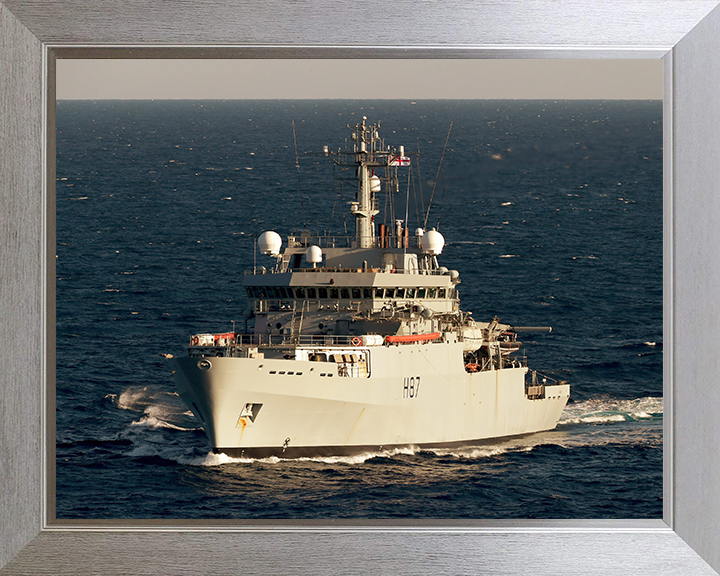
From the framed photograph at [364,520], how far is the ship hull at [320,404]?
43.2ft

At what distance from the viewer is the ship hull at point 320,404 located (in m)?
24.4

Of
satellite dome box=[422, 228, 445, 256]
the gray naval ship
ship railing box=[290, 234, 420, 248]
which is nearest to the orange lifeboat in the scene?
the gray naval ship

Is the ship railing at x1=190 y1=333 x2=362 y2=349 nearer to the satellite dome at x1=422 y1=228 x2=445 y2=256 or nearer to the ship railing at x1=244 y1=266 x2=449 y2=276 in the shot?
the ship railing at x1=244 y1=266 x2=449 y2=276

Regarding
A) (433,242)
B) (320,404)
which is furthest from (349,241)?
(320,404)

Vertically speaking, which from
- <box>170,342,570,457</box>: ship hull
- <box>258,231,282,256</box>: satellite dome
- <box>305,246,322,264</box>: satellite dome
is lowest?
<box>170,342,570,457</box>: ship hull

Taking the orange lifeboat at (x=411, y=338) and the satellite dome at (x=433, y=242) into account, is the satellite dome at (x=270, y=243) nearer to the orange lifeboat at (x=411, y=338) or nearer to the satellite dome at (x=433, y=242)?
the satellite dome at (x=433, y=242)

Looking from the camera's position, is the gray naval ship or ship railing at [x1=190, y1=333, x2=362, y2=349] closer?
the gray naval ship

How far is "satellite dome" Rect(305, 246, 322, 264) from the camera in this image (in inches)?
1143

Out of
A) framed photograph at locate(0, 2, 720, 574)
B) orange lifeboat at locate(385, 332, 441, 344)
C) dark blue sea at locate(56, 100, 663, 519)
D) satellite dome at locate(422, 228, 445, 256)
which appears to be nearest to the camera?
framed photograph at locate(0, 2, 720, 574)

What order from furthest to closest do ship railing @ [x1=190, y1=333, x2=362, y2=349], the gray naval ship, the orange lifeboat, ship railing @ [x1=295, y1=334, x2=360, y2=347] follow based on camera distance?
the orange lifeboat, ship railing @ [x1=295, y1=334, x2=360, y2=347], ship railing @ [x1=190, y1=333, x2=362, y2=349], the gray naval ship

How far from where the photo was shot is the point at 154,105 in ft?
45.6

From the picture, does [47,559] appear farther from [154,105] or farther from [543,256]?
[543,256]

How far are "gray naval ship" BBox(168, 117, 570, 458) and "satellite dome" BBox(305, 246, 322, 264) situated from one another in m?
0.03

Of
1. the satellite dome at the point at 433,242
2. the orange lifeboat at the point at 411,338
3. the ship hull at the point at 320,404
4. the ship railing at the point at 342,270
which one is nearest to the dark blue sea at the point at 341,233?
the ship hull at the point at 320,404
